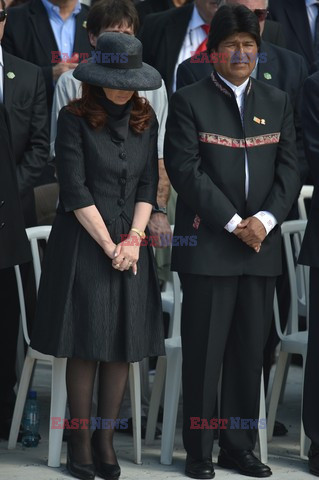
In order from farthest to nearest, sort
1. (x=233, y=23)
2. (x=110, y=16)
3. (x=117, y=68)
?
(x=110, y=16), (x=233, y=23), (x=117, y=68)

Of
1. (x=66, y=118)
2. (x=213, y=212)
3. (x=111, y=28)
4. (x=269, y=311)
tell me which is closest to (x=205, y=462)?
(x=269, y=311)

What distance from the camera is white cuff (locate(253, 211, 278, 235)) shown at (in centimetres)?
564

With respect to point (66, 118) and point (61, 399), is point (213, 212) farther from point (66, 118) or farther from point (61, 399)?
point (61, 399)

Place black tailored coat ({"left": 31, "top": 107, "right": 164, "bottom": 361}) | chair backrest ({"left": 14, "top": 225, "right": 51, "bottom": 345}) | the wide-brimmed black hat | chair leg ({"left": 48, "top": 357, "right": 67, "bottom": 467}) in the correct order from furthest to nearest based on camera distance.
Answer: chair backrest ({"left": 14, "top": 225, "right": 51, "bottom": 345}) → chair leg ({"left": 48, "top": 357, "right": 67, "bottom": 467}) → black tailored coat ({"left": 31, "top": 107, "right": 164, "bottom": 361}) → the wide-brimmed black hat

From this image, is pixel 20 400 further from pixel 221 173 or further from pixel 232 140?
pixel 232 140

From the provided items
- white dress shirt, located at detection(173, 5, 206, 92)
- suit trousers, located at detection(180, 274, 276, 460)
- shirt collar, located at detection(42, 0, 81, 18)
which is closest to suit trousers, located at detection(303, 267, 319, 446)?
suit trousers, located at detection(180, 274, 276, 460)

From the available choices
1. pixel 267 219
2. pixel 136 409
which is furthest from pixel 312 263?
pixel 136 409

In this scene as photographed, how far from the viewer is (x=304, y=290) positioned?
6793mm

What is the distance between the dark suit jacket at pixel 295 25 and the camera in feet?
24.9

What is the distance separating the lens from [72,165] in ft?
18.2

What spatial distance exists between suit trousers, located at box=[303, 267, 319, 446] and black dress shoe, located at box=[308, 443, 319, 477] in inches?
1.2

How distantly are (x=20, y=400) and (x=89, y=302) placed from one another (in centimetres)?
91

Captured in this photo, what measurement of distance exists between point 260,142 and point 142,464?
157 cm

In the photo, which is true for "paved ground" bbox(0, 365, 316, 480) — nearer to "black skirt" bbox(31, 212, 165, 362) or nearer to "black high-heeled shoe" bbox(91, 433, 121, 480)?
"black high-heeled shoe" bbox(91, 433, 121, 480)
